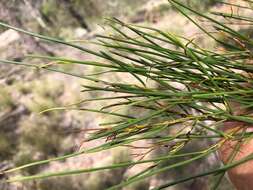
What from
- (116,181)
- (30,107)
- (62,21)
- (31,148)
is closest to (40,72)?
(30,107)

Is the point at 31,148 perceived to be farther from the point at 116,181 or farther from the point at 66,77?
the point at 66,77

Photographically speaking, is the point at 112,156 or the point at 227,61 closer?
the point at 227,61

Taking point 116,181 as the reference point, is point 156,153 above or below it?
above

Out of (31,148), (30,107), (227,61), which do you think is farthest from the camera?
(30,107)

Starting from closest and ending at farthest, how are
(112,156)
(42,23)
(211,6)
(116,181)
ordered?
1. (116,181)
2. (112,156)
3. (211,6)
4. (42,23)

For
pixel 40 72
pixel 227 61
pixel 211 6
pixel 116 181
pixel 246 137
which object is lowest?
pixel 116 181

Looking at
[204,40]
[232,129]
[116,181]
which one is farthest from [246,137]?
[204,40]

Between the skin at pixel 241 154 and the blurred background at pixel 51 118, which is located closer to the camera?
the skin at pixel 241 154

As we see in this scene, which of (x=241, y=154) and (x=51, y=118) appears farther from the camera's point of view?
(x=51, y=118)

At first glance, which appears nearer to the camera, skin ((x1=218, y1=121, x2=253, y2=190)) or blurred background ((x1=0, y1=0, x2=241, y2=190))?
skin ((x1=218, y1=121, x2=253, y2=190))
